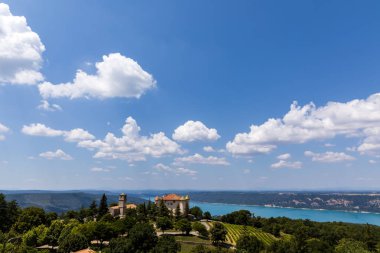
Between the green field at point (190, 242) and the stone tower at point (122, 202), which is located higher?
the stone tower at point (122, 202)

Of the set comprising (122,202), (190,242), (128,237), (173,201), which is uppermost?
(122,202)

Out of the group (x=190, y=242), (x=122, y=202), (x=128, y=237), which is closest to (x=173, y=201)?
(x=122, y=202)

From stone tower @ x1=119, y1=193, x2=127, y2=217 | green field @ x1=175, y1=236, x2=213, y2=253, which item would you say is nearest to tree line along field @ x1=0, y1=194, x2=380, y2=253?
green field @ x1=175, y1=236, x2=213, y2=253

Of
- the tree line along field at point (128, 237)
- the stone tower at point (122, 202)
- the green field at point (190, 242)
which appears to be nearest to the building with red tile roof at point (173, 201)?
the tree line along field at point (128, 237)

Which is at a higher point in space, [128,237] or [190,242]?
[128,237]

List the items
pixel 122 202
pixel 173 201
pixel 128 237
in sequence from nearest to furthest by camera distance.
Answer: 1. pixel 128 237
2. pixel 122 202
3. pixel 173 201

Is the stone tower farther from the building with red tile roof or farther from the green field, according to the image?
the green field

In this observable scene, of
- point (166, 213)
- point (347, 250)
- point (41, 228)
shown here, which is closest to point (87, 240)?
point (41, 228)

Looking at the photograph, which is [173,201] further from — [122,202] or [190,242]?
[190,242]

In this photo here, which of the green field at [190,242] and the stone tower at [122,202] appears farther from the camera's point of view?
the stone tower at [122,202]

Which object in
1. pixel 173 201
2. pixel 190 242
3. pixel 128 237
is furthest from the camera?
pixel 173 201

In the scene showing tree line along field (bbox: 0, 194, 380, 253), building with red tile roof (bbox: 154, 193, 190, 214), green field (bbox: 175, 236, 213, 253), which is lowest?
green field (bbox: 175, 236, 213, 253)

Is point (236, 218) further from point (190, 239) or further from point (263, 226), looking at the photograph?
point (190, 239)

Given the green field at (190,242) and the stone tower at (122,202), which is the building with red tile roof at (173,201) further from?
the green field at (190,242)
